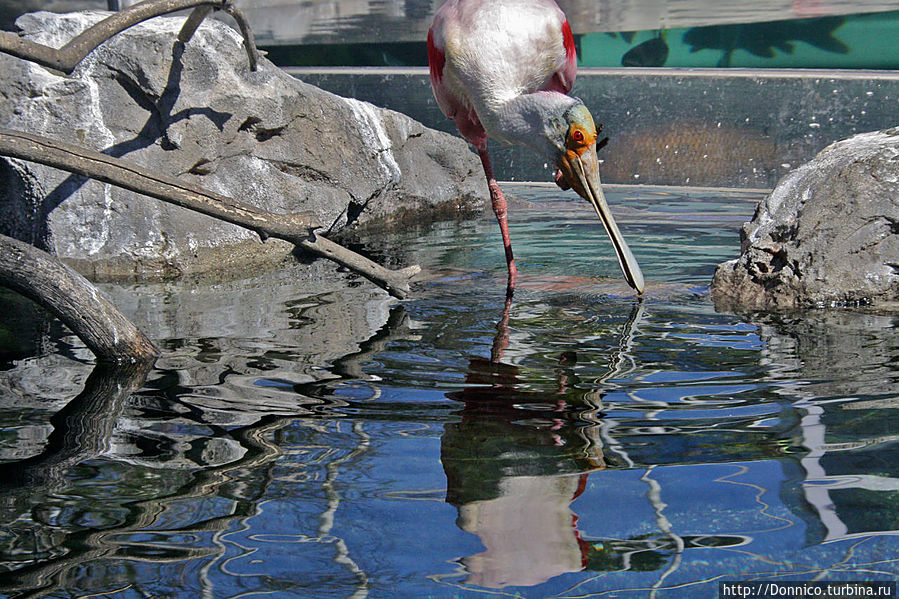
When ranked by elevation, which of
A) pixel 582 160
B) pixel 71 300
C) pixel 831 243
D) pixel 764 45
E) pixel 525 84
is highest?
pixel 764 45

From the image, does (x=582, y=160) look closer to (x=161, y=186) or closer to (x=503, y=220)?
(x=503, y=220)

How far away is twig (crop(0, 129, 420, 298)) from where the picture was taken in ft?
11.3

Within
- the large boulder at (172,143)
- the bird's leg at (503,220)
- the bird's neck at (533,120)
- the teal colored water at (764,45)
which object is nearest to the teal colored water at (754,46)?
the teal colored water at (764,45)

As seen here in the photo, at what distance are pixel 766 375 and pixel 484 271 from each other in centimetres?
236

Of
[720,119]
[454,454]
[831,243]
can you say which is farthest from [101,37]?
[720,119]

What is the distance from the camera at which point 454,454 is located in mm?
2525

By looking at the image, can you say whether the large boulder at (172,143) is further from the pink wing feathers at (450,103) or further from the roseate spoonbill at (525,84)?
the roseate spoonbill at (525,84)

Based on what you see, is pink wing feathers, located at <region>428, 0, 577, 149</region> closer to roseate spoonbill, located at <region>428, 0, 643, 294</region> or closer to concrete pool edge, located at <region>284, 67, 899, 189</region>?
roseate spoonbill, located at <region>428, 0, 643, 294</region>

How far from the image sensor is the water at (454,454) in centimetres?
193

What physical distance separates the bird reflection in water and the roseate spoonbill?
1109mm

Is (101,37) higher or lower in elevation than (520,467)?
higher

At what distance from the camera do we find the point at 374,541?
2.05 metres

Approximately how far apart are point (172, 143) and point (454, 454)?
12.3 feet

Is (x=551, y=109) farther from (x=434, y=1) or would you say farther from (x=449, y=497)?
(x=434, y=1)
